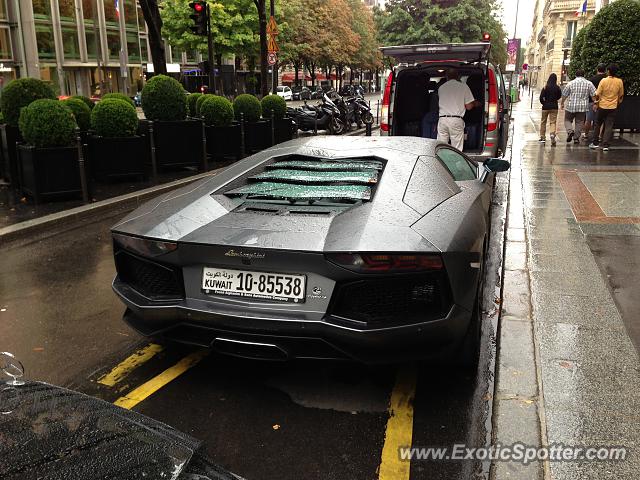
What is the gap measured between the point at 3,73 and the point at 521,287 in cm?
4918

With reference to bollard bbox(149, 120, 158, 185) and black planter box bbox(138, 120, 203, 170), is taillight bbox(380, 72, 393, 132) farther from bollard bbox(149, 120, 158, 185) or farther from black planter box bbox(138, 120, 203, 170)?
bollard bbox(149, 120, 158, 185)

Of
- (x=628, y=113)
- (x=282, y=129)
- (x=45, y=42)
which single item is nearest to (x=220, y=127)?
(x=282, y=129)

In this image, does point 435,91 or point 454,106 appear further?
point 435,91

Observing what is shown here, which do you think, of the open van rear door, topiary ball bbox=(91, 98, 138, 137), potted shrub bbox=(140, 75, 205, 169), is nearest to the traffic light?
potted shrub bbox=(140, 75, 205, 169)

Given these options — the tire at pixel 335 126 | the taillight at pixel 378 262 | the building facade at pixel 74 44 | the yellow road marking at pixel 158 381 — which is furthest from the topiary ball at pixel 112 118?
the building facade at pixel 74 44

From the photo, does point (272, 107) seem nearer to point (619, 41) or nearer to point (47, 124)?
point (47, 124)

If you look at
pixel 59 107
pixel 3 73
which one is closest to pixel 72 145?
pixel 59 107

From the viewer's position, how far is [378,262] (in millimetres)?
3143

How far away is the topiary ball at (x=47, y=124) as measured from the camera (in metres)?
8.73

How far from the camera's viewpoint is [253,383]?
3.82 metres

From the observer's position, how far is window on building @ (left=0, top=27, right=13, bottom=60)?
149ft

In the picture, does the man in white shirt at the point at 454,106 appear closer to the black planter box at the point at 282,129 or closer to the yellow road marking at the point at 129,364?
the black planter box at the point at 282,129

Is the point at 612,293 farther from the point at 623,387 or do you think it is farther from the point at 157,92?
the point at 157,92

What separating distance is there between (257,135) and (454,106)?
6.19 metres
